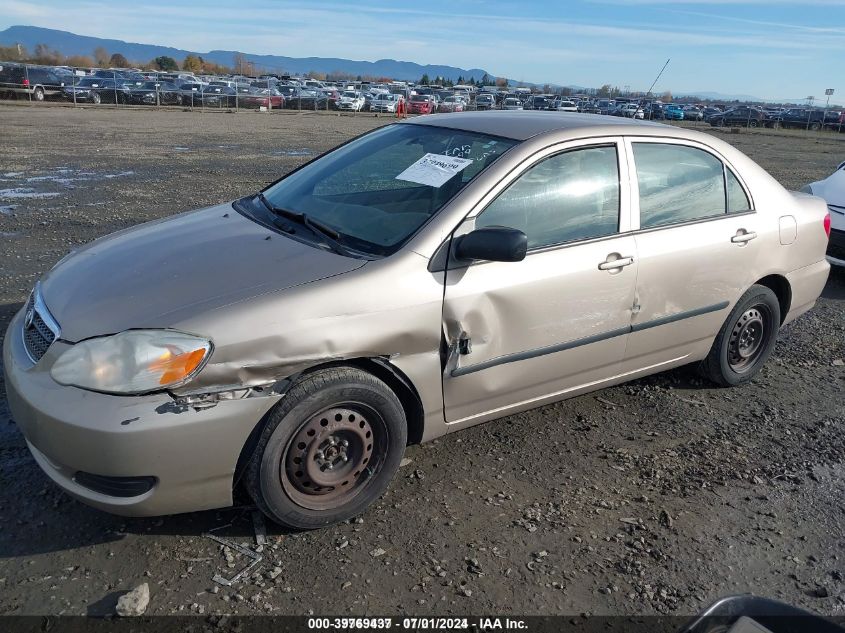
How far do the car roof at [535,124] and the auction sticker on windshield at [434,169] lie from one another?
273mm

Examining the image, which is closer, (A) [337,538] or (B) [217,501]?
(B) [217,501]

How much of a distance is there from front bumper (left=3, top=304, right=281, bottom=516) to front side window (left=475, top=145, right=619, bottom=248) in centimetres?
148

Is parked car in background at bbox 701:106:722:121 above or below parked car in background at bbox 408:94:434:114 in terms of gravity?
above

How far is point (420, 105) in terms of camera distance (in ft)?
132

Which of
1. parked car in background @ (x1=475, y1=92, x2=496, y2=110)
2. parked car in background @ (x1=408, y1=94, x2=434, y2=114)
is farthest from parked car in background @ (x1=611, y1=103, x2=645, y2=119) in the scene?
parked car in background @ (x1=408, y1=94, x2=434, y2=114)

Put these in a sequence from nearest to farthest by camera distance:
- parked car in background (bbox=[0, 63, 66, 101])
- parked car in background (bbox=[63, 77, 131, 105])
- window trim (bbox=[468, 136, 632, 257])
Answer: window trim (bbox=[468, 136, 632, 257])
parked car in background (bbox=[0, 63, 66, 101])
parked car in background (bbox=[63, 77, 131, 105])

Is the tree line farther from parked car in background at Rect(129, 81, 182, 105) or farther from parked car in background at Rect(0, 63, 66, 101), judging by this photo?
parked car in background at Rect(0, 63, 66, 101)

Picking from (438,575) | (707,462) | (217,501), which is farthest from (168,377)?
(707,462)

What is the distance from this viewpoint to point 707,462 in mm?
3736

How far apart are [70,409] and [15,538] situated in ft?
2.41

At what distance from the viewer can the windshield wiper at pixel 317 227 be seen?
3.19 m

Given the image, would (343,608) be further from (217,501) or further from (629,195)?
(629,195)

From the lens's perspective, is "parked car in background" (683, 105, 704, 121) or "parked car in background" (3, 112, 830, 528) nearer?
"parked car in background" (3, 112, 830, 528)

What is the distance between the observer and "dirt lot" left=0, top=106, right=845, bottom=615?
264 centimetres
